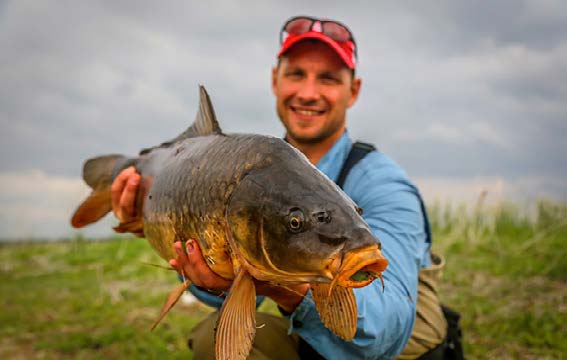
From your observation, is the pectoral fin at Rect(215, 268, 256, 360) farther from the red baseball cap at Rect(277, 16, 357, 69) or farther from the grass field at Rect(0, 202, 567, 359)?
the grass field at Rect(0, 202, 567, 359)

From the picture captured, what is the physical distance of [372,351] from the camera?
2.24 meters

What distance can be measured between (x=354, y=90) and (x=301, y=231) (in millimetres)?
2693

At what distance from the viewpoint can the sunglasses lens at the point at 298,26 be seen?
3703 millimetres

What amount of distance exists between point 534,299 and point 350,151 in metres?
3.01

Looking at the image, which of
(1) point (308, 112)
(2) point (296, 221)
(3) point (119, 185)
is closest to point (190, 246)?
(2) point (296, 221)

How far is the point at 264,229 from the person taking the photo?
5.10ft

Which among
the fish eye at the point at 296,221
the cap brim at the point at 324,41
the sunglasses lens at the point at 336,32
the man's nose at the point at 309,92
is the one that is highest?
the sunglasses lens at the point at 336,32

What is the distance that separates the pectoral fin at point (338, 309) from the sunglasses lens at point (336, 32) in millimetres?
2388

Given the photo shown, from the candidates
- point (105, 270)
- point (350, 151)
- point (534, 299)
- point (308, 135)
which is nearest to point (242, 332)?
point (350, 151)

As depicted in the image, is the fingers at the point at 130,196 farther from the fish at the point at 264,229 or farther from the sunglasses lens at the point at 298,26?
the sunglasses lens at the point at 298,26

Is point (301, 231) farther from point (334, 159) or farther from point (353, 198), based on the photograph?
point (334, 159)

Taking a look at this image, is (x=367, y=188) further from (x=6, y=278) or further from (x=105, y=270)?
(x=6, y=278)

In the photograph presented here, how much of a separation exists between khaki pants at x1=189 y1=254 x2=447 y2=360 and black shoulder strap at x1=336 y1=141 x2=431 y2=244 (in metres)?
0.25

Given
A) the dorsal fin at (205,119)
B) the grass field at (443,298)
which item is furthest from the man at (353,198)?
the grass field at (443,298)
